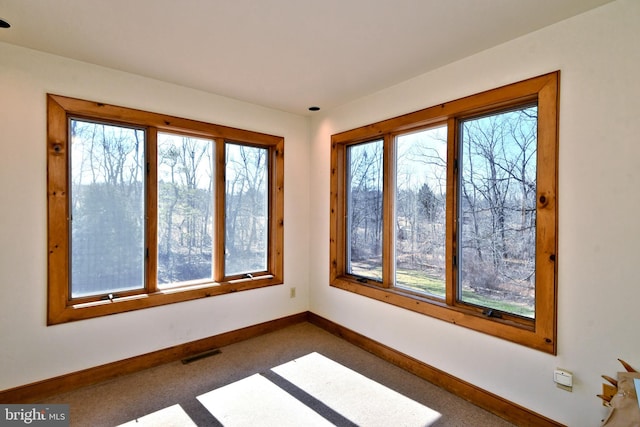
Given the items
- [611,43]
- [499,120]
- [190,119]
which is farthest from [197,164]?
[611,43]

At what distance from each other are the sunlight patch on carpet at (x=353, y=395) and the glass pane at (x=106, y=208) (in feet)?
→ 5.61

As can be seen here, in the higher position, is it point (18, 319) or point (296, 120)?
point (296, 120)

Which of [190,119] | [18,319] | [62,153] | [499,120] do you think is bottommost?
[18,319]

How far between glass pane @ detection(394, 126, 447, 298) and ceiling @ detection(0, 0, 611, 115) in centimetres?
65

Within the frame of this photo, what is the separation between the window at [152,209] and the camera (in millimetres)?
2482

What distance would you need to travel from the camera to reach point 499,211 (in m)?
2.31

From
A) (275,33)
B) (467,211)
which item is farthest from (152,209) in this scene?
(467,211)

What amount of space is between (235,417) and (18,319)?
1.78 metres

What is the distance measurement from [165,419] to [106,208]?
1801 mm

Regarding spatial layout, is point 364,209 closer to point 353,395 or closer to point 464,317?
point 464,317

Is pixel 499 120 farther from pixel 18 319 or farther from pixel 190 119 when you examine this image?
pixel 18 319

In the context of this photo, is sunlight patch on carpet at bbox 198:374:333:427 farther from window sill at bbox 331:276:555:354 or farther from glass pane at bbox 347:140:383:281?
glass pane at bbox 347:140:383:281

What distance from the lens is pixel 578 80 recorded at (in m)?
1.85

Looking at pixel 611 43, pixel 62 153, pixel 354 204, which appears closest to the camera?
pixel 611 43
